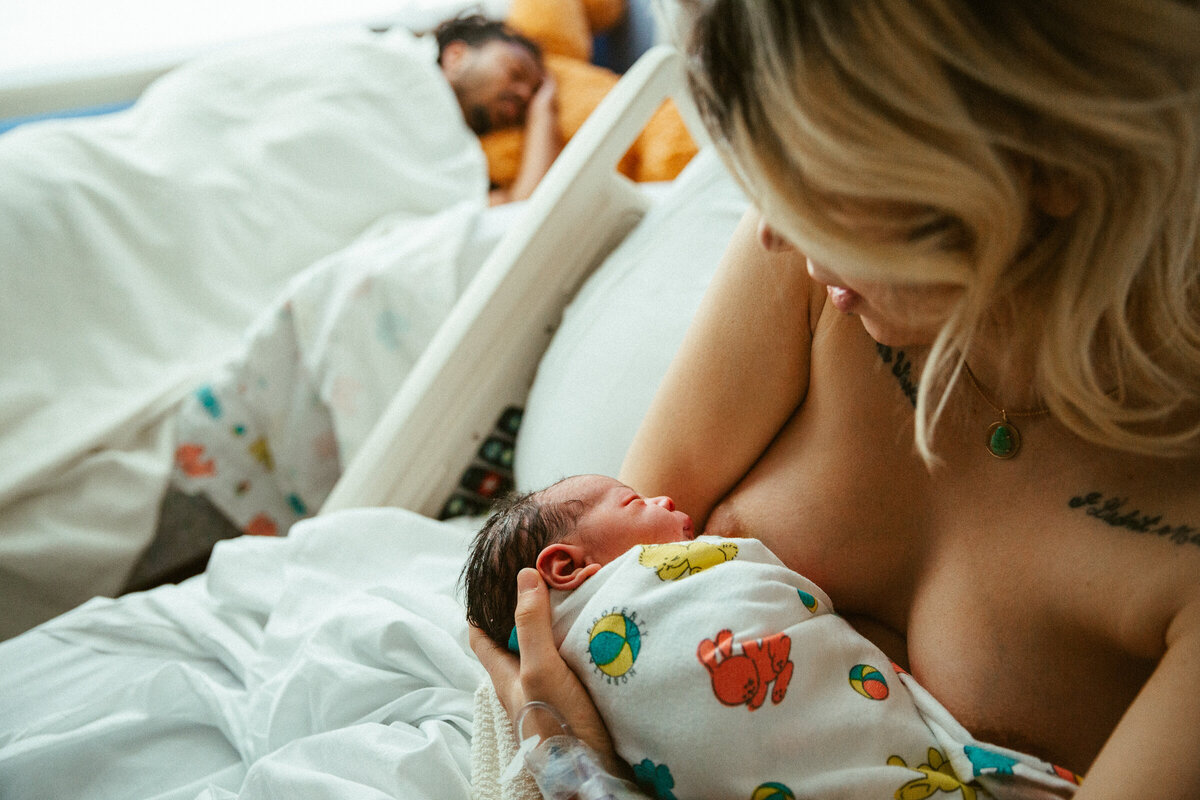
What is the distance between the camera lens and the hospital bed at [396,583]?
105 centimetres

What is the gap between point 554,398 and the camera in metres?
1.46

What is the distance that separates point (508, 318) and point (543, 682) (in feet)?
2.61

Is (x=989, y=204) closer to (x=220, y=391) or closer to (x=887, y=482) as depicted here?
(x=887, y=482)

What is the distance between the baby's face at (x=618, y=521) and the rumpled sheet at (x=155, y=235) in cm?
116

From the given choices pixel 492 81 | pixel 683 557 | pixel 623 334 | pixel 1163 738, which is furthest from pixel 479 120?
pixel 1163 738

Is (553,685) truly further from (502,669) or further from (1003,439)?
(1003,439)

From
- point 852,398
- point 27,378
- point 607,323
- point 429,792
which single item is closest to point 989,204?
point 852,398

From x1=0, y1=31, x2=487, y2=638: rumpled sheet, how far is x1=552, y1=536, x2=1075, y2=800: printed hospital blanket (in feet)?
4.22

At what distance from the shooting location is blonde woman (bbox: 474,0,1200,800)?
1.95 ft

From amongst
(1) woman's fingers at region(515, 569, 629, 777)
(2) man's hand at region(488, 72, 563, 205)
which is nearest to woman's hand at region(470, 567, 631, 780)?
(1) woman's fingers at region(515, 569, 629, 777)

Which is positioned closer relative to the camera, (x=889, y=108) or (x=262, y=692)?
(x=889, y=108)

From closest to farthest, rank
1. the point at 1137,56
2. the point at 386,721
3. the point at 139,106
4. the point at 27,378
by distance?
the point at 1137,56 < the point at 386,721 < the point at 27,378 < the point at 139,106

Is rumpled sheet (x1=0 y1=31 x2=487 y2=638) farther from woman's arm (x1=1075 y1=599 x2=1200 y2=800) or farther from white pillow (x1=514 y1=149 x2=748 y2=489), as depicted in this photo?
woman's arm (x1=1075 y1=599 x2=1200 y2=800)

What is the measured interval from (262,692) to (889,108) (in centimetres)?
94
